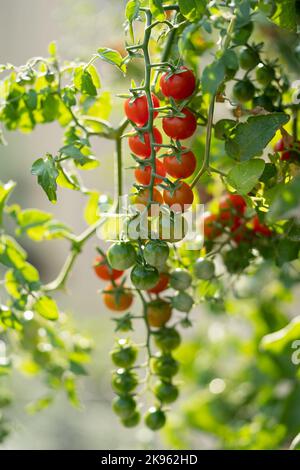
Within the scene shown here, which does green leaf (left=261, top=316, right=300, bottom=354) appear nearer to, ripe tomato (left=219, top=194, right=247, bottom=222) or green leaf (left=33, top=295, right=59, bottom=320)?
ripe tomato (left=219, top=194, right=247, bottom=222)

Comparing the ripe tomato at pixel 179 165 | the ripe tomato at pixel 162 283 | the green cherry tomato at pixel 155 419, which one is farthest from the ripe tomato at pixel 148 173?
the green cherry tomato at pixel 155 419

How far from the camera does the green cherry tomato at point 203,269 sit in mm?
527

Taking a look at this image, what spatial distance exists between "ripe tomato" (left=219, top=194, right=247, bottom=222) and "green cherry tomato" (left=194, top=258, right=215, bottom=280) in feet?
0.31

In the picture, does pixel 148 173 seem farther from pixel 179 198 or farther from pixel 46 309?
pixel 46 309

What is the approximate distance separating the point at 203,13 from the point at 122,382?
305mm

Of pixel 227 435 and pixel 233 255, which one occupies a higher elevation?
pixel 233 255

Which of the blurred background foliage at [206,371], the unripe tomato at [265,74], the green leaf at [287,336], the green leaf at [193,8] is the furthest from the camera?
the blurred background foliage at [206,371]

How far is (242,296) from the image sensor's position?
0.72 m

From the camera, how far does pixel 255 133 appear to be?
0.43 m

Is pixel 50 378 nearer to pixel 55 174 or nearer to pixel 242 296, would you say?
pixel 242 296

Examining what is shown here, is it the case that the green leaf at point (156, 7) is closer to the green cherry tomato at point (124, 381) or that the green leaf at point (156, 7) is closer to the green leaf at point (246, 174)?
the green leaf at point (246, 174)

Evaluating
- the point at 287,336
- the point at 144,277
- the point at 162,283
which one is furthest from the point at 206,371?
the point at 144,277

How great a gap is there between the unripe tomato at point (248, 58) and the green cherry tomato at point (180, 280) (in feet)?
0.54
